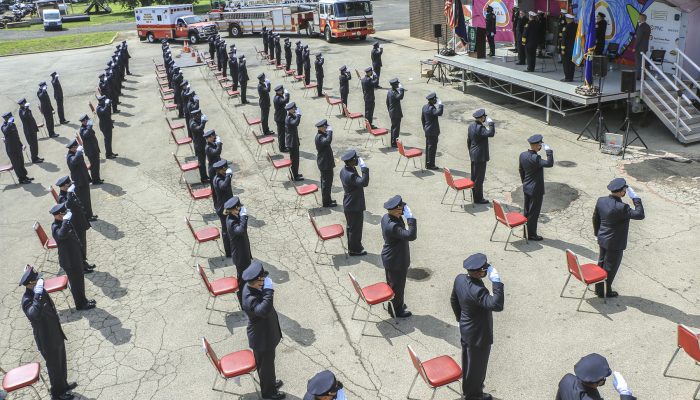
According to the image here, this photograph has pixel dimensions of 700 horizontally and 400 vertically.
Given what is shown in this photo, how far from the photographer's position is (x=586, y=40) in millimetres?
15844

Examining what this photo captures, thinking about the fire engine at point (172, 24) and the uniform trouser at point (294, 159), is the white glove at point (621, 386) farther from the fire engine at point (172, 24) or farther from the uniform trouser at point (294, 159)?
the fire engine at point (172, 24)

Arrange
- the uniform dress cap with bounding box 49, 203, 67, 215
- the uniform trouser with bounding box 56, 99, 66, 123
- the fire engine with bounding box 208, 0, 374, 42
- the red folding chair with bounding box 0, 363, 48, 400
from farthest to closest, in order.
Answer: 1. the fire engine with bounding box 208, 0, 374, 42
2. the uniform trouser with bounding box 56, 99, 66, 123
3. the uniform dress cap with bounding box 49, 203, 67, 215
4. the red folding chair with bounding box 0, 363, 48, 400

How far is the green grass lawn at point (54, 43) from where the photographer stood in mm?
45484

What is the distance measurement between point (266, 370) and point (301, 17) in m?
35.8

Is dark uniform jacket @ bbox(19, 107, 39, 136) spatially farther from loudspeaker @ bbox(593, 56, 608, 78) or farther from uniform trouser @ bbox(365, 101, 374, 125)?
loudspeaker @ bbox(593, 56, 608, 78)

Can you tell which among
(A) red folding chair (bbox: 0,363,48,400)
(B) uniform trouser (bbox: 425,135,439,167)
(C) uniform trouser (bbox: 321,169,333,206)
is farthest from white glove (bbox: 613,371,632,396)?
(B) uniform trouser (bbox: 425,135,439,167)

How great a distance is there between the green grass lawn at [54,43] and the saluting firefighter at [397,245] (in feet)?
148

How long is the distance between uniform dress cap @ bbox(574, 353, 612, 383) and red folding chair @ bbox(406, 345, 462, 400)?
5.61 ft

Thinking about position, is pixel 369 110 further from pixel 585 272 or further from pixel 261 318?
pixel 261 318

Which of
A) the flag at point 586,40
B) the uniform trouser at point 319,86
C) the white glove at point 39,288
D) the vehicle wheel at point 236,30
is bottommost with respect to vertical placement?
the white glove at point 39,288

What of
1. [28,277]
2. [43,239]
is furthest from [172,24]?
[28,277]

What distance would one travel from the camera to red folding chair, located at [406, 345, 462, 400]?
260 inches

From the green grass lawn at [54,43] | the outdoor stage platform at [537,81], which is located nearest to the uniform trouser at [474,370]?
the outdoor stage platform at [537,81]

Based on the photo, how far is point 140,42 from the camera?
45969 mm
